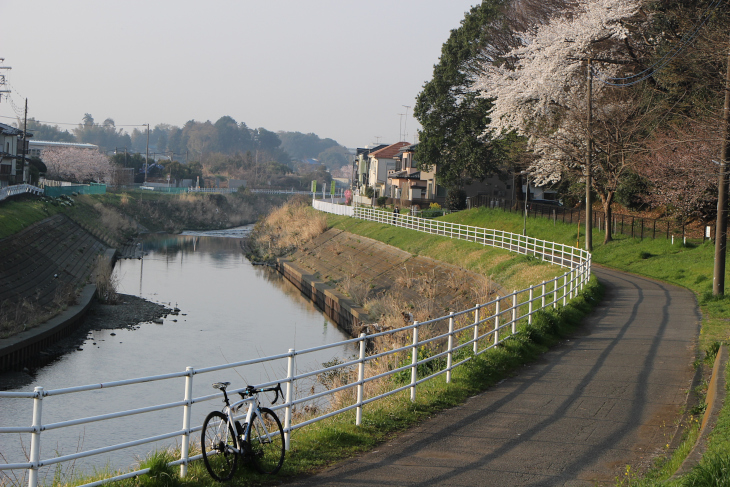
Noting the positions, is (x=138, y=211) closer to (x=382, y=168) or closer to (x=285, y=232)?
(x=382, y=168)

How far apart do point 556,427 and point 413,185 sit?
65.2 m

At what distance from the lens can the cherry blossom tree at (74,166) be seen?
108 metres

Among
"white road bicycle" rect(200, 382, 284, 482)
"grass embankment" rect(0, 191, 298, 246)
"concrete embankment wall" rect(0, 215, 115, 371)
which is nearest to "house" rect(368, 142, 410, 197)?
"grass embankment" rect(0, 191, 298, 246)

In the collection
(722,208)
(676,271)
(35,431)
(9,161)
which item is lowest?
(676,271)

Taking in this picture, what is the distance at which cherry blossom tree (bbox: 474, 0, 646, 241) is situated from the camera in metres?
37.8

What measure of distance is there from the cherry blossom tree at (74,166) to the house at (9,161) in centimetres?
3210

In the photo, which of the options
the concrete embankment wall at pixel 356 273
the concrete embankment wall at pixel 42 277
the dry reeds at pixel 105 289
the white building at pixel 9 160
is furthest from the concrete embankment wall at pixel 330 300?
the white building at pixel 9 160

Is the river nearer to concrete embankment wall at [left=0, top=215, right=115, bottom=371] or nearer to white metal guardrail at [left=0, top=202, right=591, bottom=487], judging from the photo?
white metal guardrail at [left=0, top=202, right=591, bottom=487]

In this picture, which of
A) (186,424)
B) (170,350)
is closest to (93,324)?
(170,350)

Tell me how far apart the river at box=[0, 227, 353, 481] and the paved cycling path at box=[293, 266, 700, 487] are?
12.3ft

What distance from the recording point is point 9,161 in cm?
6812

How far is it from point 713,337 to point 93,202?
70.4 m

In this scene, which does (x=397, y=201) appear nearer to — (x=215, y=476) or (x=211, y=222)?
(x=211, y=222)

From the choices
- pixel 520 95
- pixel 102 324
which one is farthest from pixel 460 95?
pixel 102 324
